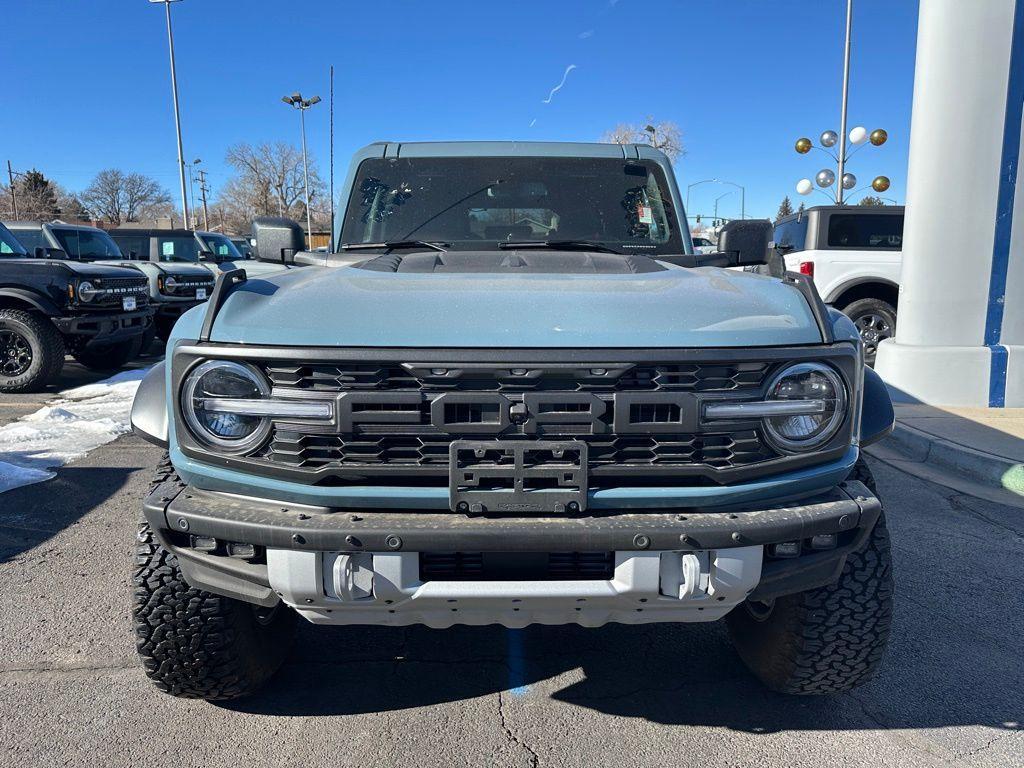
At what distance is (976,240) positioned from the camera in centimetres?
671

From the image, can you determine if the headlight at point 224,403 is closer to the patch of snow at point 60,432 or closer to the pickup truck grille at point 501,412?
the pickup truck grille at point 501,412

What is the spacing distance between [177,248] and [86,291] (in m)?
6.58

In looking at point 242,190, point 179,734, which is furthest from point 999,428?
point 242,190

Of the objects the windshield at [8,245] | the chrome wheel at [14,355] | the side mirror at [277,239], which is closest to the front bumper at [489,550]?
the side mirror at [277,239]

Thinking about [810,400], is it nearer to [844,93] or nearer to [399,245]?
[399,245]

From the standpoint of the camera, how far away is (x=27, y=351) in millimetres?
8164

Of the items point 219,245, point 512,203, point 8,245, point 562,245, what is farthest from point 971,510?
point 219,245

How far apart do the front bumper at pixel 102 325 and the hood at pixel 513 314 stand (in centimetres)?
690

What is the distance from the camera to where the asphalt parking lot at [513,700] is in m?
2.31

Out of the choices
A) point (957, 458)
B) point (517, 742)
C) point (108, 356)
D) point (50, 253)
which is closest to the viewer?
point (517, 742)

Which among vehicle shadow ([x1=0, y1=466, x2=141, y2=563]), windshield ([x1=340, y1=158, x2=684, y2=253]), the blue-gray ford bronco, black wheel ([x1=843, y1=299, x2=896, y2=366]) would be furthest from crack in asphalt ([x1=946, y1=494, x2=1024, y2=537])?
black wheel ([x1=843, y1=299, x2=896, y2=366])

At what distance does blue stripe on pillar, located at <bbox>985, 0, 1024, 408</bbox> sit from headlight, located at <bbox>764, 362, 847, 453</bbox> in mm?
5846

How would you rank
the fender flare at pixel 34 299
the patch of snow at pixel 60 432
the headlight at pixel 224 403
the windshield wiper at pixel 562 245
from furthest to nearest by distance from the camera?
the fender flare at pixel 34 299 → the patch of snow at pixel 60 432 → the windshield wiper at pixel 562 245 → the headlight at pixel 224 403

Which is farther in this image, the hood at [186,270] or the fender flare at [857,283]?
the hood at [186,270]
